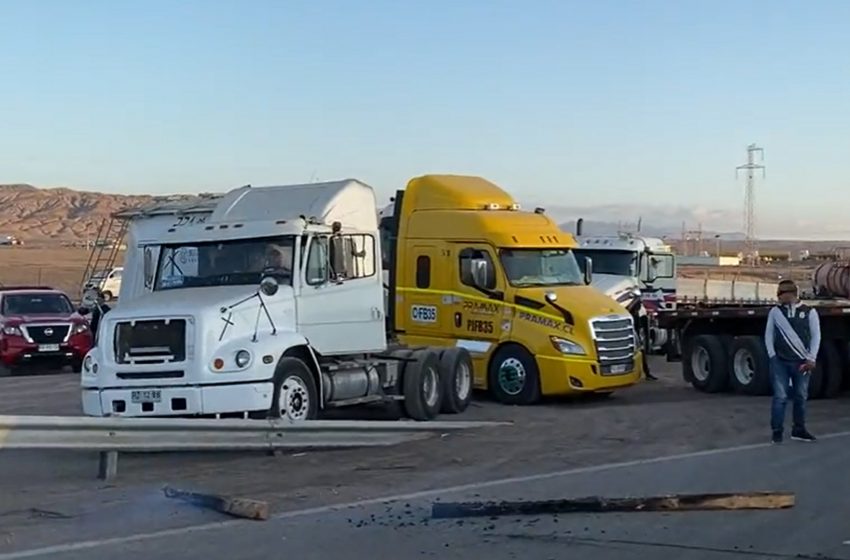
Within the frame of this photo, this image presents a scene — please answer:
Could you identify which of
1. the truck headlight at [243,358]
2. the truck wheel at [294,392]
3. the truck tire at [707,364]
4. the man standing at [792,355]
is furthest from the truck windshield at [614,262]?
the truck headlight at [243,358]

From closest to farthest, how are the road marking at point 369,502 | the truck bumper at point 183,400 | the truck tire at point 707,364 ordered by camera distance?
1. the road marking at point 369,502
2. the truck bumper at point 183,400
3. the truck tire at point 707,364

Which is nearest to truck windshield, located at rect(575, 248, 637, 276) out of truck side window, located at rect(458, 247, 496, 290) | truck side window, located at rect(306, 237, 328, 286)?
truck side window, located at rect(458, 247, 496, 290)

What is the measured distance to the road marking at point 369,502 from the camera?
29.7 feet

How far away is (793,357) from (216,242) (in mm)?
6900

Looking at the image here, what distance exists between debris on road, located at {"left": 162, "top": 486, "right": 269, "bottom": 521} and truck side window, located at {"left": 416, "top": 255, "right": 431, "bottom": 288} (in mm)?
9753

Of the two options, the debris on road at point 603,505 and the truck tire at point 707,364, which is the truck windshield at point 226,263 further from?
the truck tire at point 707,364

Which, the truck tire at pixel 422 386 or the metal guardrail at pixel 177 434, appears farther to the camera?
the truck tire at pixel 422 386

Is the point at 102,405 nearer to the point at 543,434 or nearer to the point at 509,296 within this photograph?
the point at 543,434

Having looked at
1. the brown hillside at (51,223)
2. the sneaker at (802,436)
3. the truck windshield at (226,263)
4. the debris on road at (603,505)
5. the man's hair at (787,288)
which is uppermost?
the brown hillside at (51,223)

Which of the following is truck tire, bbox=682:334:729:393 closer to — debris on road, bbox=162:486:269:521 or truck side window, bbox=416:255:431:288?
truck side window, bbox=416:255:431:288

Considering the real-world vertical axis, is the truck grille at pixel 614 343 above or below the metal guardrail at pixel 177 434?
above

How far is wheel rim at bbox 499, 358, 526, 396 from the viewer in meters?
19.3

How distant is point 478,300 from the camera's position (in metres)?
19.7

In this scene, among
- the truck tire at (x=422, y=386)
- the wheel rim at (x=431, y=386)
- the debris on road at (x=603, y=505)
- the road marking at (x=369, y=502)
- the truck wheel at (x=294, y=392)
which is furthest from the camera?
the wheel rim at (x=431, y=386)
